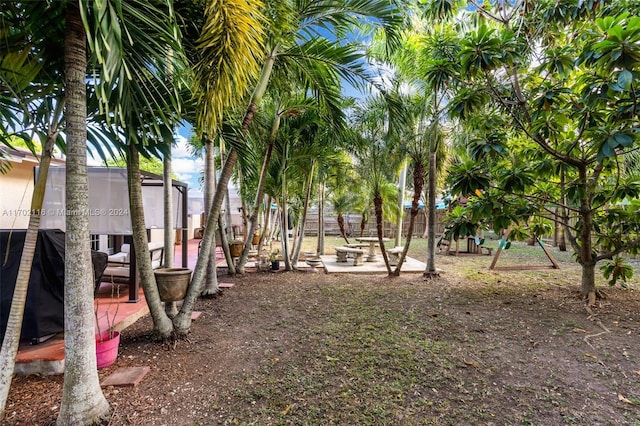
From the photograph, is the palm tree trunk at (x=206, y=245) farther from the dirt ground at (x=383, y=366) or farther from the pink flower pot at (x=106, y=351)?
the pink flower pot at (x=106, y=351)

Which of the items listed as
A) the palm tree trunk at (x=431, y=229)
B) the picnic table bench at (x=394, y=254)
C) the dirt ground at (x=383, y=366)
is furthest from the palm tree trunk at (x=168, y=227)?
the picnic table bench at (x=394, y=254)

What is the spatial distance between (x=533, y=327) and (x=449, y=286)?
88.2 inches

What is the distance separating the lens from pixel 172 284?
3.38 metres

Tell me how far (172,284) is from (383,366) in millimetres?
2335

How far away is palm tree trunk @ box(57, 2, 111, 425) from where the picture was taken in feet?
6.34

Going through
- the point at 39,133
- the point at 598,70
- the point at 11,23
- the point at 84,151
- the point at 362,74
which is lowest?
the point at 84,151

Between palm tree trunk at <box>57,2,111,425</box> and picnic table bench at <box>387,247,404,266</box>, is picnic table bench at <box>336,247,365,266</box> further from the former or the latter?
palm tree trunk at <box>57,2,111,425</box>

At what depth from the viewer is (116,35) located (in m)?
1.55

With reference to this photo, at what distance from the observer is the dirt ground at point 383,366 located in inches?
88.0

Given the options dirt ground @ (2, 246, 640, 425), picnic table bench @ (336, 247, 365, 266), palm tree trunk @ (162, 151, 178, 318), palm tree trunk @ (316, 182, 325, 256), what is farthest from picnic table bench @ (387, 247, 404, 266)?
palm tree trunk @ (162, 151, 178, 318)

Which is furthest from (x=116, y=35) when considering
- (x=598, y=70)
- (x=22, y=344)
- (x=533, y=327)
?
(x=533, y=327)

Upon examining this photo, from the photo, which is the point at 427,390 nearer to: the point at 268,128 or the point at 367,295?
the point at 367,295

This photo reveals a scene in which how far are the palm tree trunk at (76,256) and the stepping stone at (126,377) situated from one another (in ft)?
1.80

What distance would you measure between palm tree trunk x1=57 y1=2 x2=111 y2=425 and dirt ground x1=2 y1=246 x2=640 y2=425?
11.2 inches
